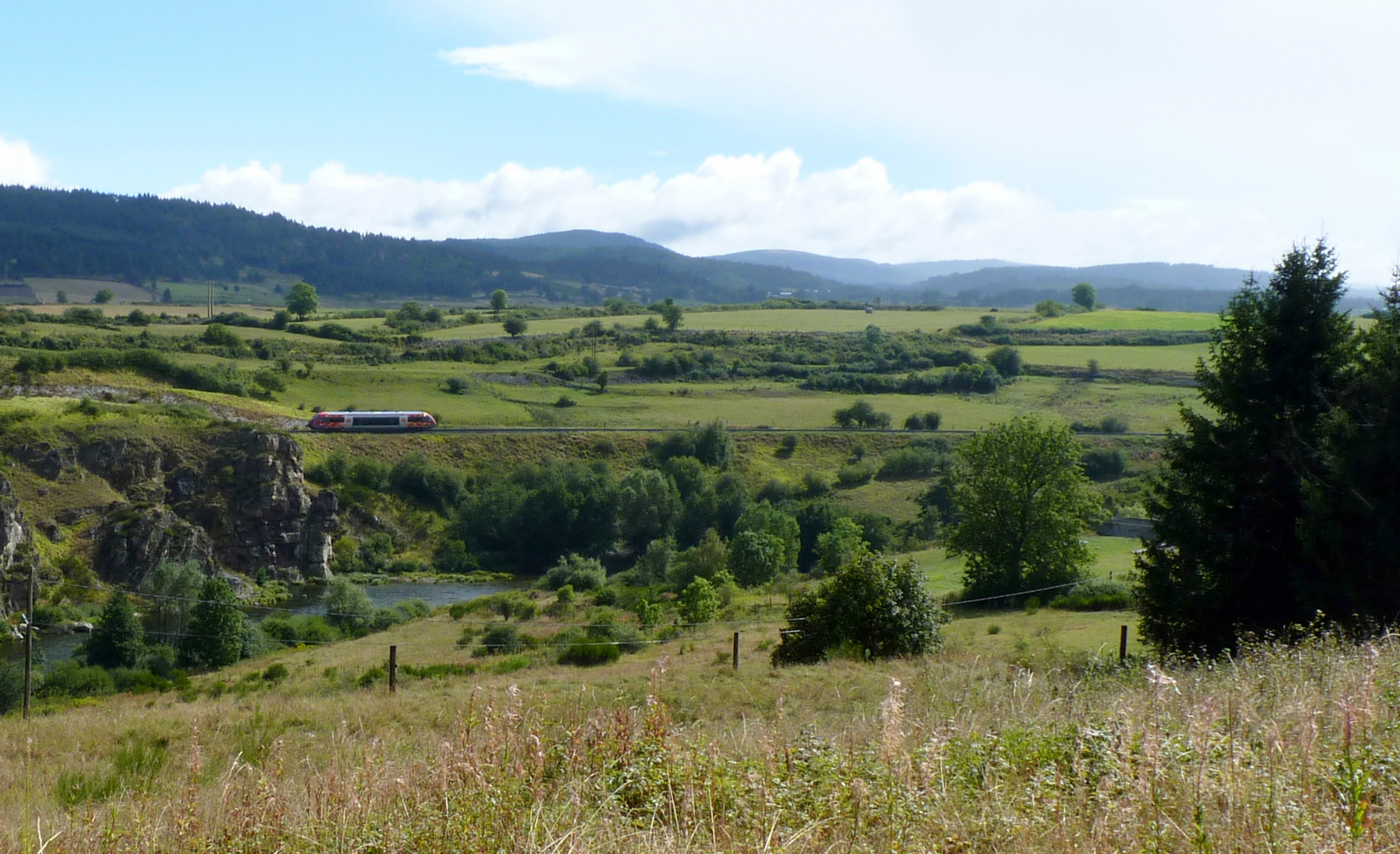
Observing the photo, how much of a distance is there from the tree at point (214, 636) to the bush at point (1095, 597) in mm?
28215

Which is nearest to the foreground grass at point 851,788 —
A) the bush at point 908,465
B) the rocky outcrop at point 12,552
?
the rocky outcrop at point 12,552

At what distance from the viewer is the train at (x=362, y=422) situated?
209 feet

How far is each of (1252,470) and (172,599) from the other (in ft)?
121

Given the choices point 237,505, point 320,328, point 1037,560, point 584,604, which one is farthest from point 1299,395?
point 320,328

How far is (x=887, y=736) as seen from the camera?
3438 mm

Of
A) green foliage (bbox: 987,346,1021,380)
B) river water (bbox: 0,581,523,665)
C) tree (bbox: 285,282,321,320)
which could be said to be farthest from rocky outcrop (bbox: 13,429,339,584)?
tree (bbox: 285,282,321,320)

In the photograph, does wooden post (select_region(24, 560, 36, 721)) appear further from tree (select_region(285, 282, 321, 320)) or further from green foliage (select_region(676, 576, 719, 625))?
tree (select_region(285, 282, 321, 320))

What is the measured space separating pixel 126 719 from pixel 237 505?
46251 millimetres

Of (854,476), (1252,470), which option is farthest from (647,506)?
(1252,470)

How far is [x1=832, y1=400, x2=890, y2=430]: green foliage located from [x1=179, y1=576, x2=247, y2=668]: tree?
49334mm

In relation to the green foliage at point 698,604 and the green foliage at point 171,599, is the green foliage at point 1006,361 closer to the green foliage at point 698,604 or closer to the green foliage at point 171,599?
the green foliage at point 698,604

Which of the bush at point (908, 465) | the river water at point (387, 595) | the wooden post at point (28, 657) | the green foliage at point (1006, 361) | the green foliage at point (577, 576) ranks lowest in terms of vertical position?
the river water at point (387, 595)

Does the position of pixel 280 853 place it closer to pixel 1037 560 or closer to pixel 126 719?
pixel 126 719

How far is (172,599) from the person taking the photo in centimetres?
3747
